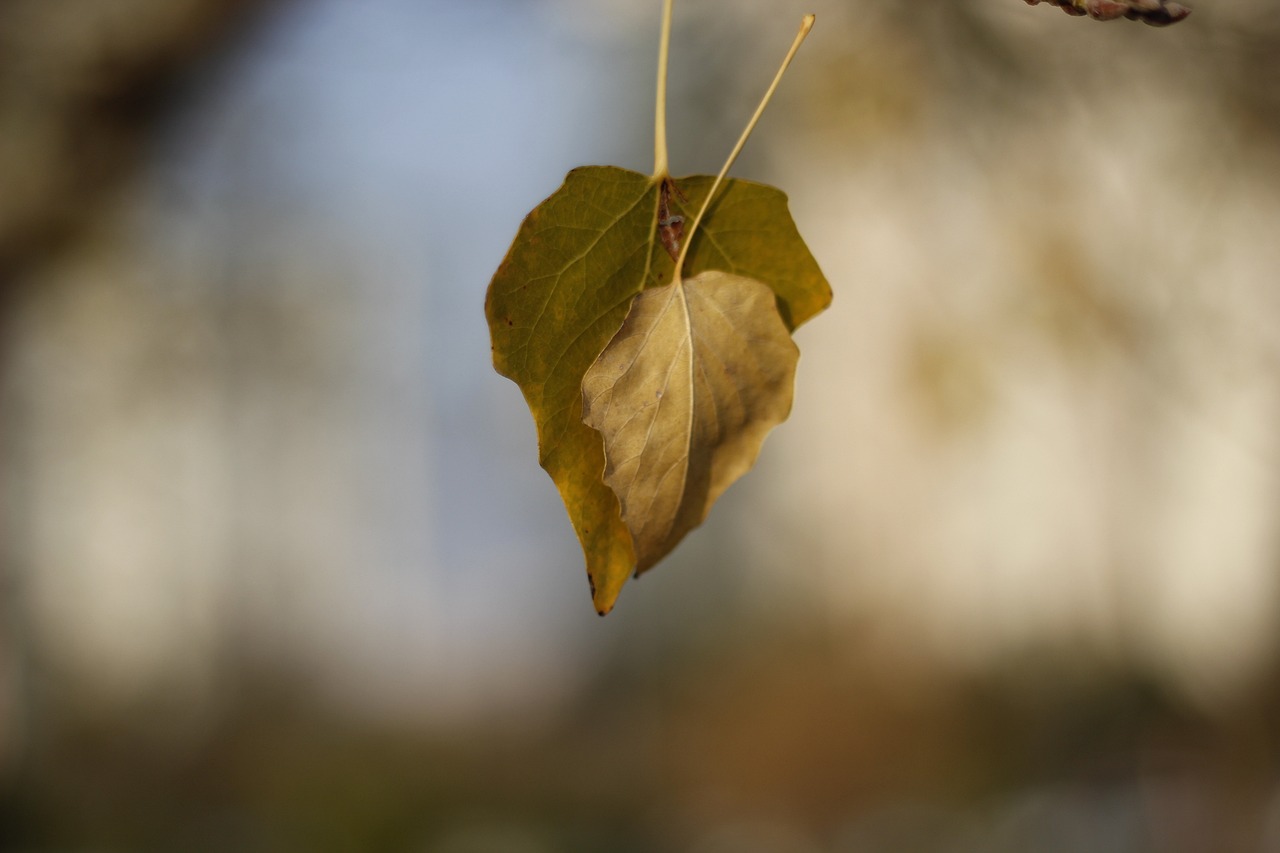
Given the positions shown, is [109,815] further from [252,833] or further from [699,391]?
[699,391]

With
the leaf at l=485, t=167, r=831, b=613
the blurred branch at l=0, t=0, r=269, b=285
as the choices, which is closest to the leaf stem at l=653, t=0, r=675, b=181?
the leaf at l=485, t=167, r=831, b=613

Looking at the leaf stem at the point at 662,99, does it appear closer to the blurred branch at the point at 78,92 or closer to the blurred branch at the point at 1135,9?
the blurred branch at the point at 1135,9

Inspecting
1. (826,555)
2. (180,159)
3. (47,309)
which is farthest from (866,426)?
(47,309)

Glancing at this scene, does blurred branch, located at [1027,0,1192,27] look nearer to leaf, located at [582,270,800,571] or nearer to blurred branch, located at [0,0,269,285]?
leaf, located at [582,270,800,571]

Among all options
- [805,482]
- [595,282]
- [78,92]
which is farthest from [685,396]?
[805,482]

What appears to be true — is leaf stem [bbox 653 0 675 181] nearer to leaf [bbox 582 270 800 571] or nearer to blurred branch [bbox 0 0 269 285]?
leaf [bbox 582 270 800 571]

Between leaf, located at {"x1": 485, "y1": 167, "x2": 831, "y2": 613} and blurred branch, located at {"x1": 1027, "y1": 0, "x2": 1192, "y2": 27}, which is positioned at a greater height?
blurred branch, located at {"x1": 1027, "y1": 0, "x2": 1192, "y2": 27}

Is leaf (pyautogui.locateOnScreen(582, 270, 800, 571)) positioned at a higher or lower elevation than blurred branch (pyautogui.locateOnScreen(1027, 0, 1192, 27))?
lower

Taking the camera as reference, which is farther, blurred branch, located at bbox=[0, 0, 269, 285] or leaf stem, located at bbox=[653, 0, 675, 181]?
blurred branch, located at bbox=[0, 0, 269, 285]

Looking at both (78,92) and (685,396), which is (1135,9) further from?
(78,92)

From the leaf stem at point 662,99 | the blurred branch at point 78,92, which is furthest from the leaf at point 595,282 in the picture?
the blurred branch at point 78,92
